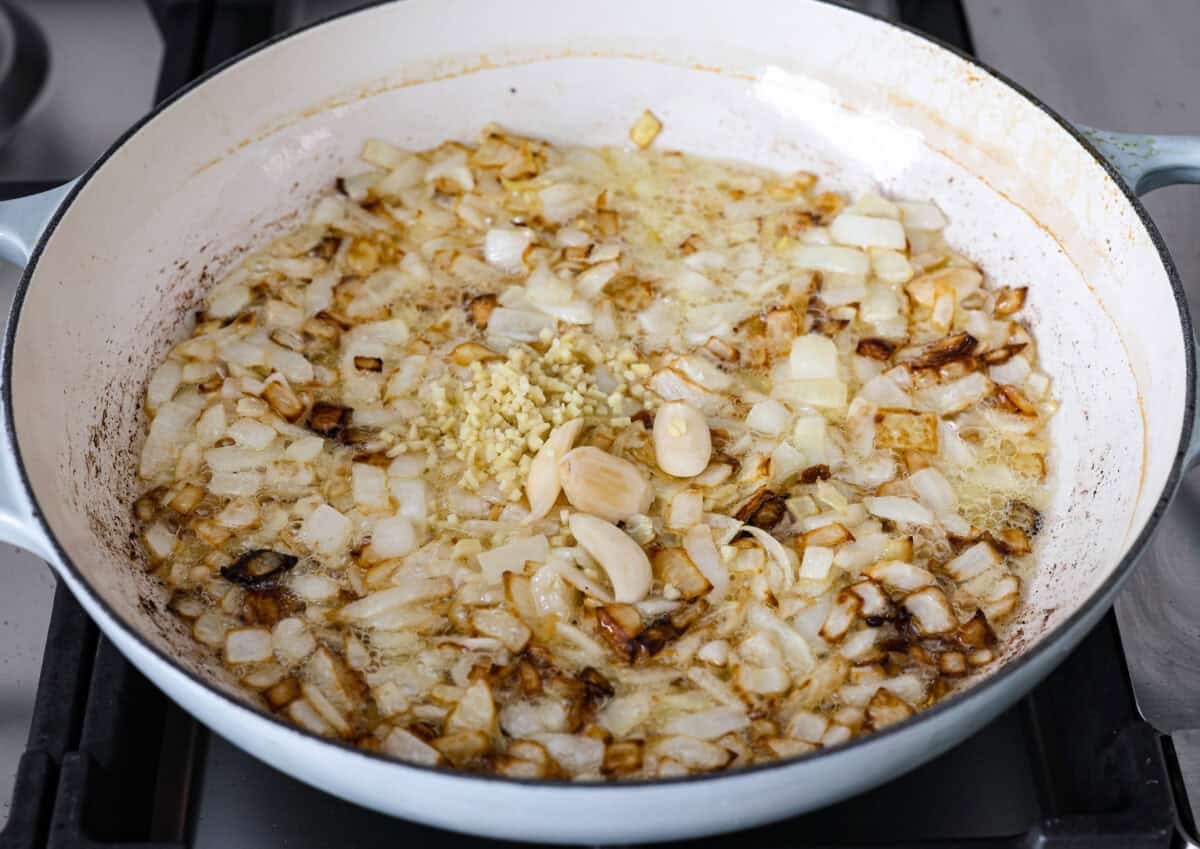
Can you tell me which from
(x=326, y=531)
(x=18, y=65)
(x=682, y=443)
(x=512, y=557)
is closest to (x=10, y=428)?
(x=326, y=531)

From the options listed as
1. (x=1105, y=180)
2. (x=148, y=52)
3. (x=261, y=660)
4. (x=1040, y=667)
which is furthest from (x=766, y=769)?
(x=148, y=52)

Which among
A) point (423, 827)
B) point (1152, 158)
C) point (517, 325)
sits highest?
point (1152, 158)

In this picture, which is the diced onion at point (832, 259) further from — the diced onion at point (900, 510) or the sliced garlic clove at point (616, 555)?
the sliced garlic clove at point (616, 555)

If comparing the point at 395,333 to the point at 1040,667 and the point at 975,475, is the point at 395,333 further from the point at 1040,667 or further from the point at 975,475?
the point at 1040,667

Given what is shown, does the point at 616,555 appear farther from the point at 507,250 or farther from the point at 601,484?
the point at 507,250

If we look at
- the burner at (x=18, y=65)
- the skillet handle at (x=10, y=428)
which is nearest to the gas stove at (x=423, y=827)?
the skillet handle at (x=10, y=428)

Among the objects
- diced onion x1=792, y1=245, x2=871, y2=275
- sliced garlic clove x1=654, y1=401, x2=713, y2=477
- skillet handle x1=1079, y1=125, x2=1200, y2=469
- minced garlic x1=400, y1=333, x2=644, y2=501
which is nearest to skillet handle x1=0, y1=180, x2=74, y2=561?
minced garlic x1=400, y1=333, x2=644, y2=501

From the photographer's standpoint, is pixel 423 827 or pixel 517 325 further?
pixel 517 325
